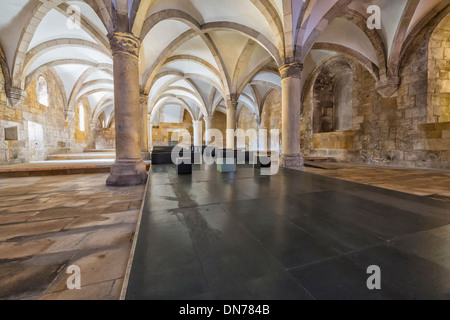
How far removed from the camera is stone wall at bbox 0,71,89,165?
7443 millimetres

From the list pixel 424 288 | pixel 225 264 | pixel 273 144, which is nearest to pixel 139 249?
pixel 225 264

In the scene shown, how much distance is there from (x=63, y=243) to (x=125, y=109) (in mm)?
3281

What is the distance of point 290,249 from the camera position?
3.93 feet

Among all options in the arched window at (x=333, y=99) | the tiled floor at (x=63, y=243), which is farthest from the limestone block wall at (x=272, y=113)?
the tiled floor at (x=63, y=243)

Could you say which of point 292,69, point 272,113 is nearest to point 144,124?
point 292,69

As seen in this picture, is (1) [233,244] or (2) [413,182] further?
(2) [413,182]

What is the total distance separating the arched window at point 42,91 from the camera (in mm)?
9888

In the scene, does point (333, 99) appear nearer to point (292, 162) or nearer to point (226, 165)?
point (292, 162)

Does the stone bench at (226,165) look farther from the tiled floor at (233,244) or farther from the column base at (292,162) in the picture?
the column base at (292,162)

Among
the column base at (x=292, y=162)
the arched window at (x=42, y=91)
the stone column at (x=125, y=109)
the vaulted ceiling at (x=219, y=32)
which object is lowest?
the column base at (x=292, y=162)

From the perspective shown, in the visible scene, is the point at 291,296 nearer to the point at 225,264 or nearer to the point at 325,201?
the point at 225,264

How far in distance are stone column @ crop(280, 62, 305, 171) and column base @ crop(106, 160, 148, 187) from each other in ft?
14.6

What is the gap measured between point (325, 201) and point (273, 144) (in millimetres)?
13888

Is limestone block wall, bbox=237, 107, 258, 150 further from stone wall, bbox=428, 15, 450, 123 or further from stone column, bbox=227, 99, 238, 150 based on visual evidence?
stone wall, bbox=428, 15, 450, 123
